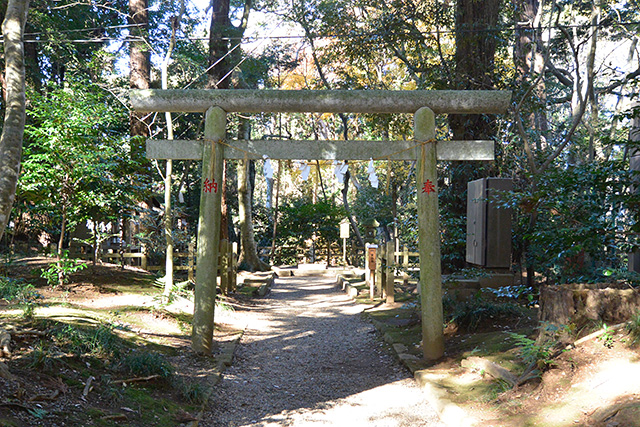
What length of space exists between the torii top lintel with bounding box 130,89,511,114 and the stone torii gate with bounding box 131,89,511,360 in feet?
0.04

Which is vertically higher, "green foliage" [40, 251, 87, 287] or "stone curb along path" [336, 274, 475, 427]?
"green foliage" [40, 251, 87, 287]

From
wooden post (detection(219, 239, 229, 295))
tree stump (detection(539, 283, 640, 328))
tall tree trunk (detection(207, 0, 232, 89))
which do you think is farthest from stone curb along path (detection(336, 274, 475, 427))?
tall tree trunk (detection(207, 0, 232, 89))

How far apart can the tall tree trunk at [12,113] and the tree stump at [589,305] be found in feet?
17.0

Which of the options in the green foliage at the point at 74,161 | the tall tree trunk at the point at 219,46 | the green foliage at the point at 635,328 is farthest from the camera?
the tall tree trunk at the point at 219,46

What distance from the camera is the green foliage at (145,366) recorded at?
15.9 feet

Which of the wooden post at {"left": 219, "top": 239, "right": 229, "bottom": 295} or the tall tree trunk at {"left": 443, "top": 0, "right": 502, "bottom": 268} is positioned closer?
the tall tree trunk at {"left": 443, "top": 0, "right": 502, "bottom": 268}

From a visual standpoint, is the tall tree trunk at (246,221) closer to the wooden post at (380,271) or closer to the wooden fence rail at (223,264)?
the wooden fence rail at (223,264)

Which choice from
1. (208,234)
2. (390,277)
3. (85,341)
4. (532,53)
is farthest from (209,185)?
(532,53)

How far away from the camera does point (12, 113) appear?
4.87 metres

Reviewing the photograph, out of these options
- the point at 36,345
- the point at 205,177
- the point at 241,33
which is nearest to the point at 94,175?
the point at 205,177

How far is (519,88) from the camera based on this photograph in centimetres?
938

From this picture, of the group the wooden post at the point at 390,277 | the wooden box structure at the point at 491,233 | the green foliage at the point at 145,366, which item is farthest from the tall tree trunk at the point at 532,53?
the green foliage at the point at 145,366

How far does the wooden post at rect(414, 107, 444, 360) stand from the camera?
620 centimetres

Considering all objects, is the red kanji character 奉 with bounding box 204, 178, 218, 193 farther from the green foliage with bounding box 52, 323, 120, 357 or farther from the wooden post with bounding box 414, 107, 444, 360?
the wooden post with bounding box 414, 107, 444, 360
